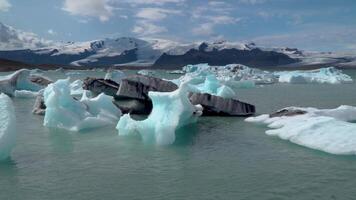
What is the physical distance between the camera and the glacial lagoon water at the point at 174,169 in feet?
18.3

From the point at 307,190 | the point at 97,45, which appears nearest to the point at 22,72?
the point at 307,190

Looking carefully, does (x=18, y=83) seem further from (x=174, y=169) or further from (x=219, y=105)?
(x=174, y=169)

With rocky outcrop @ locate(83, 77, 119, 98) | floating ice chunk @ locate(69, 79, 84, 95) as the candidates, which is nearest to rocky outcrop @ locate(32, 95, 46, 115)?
rocky outcrop @ locate(83, 77, 119, 98)

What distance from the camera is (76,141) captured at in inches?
356

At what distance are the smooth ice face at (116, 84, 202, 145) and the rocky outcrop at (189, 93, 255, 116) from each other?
2.83 metres

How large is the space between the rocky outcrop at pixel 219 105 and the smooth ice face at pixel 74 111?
226 cm

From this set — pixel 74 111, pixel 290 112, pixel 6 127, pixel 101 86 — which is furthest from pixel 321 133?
pixel 101 86

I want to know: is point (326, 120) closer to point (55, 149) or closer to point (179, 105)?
point (179, 105)

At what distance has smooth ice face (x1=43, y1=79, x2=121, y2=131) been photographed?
422 inches

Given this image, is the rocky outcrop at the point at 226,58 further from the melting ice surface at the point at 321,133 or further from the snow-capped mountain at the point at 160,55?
the melting ice surface at the point at 321,133

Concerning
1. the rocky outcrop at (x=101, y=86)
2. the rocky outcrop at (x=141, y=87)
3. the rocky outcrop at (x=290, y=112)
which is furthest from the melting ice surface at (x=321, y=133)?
the rocky outcrop at (x=101, y=86)

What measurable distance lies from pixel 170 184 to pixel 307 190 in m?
1.74

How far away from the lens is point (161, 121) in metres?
8.77

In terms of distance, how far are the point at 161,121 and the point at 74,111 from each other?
3378 mm
